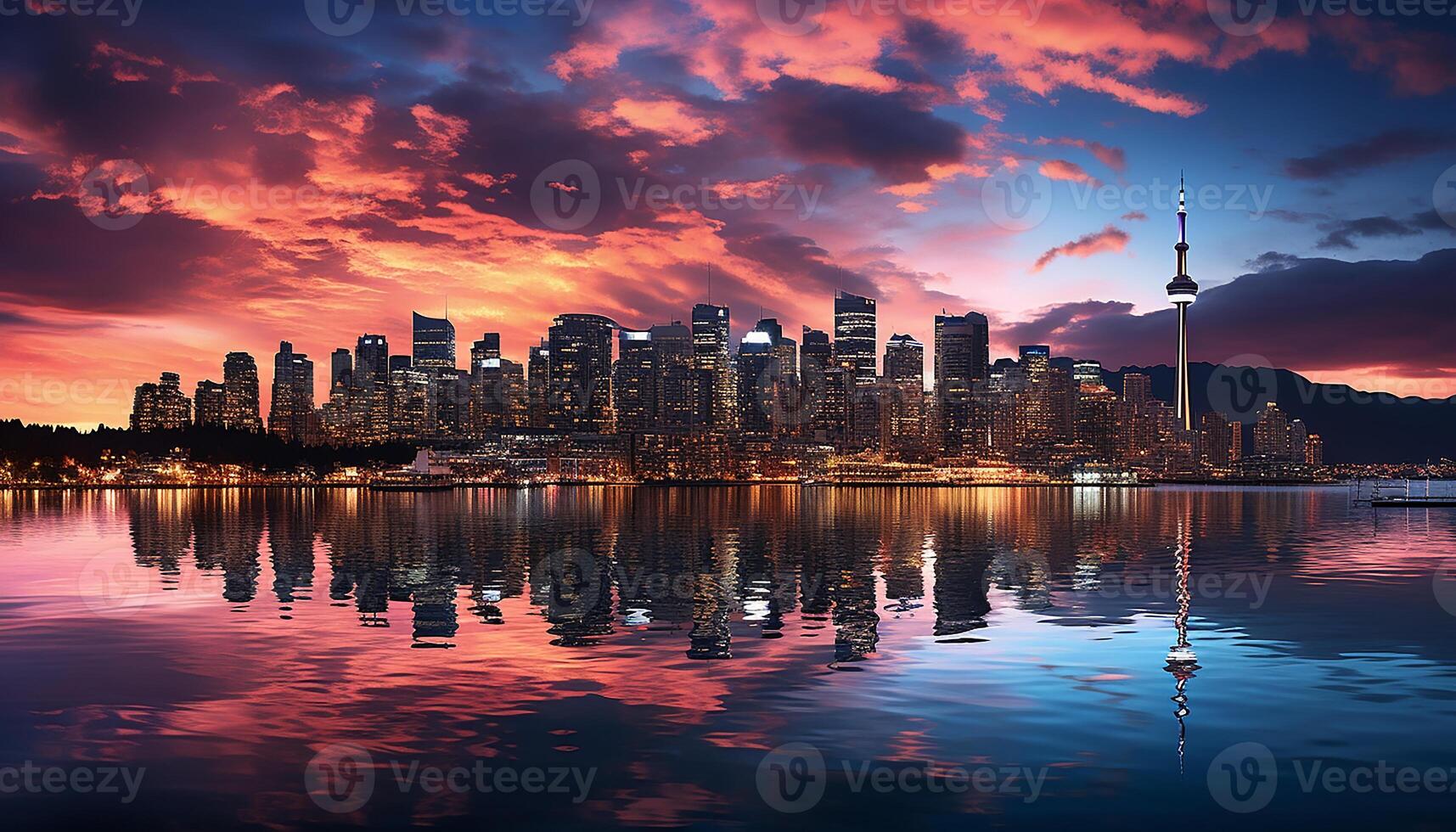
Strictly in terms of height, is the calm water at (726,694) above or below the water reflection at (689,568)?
above

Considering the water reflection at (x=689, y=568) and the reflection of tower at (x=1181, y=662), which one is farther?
the water reflection at (x=689, y=568)

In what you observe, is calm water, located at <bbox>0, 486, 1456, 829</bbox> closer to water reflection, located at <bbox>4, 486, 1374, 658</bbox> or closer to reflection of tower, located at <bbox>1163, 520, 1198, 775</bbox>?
reflection of tower, located at <bbox>1163, 520, 1198, 775</bbox>

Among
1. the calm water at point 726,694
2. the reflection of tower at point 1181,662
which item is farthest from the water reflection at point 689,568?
the calm water at point 726,694

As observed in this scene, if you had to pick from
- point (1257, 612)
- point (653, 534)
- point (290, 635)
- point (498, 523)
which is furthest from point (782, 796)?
point (498, 523)

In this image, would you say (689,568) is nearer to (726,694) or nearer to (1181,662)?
(1181,662)

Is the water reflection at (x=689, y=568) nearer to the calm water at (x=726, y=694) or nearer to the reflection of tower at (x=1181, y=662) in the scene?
the reflection of tower at (x=1181, y=662)

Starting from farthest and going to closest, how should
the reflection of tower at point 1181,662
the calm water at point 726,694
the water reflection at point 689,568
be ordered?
the water reflection at point 689,568 → the reflection of tower at point 1181,662 → the calm water at point 726,694

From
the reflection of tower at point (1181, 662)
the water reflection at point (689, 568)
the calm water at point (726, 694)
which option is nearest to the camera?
the calm water at point (726, 694)

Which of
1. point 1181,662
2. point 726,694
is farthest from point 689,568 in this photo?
point 726,694
